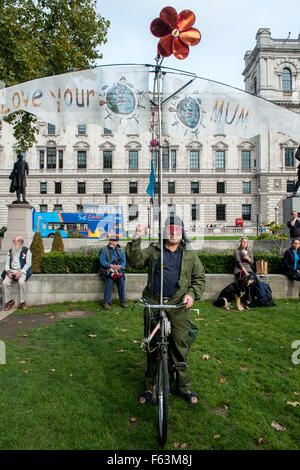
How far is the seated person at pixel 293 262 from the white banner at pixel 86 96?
6659mm

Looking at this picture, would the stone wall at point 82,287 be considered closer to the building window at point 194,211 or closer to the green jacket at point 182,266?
the green jacket at point 182,266

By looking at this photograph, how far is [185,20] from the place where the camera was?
120 inches

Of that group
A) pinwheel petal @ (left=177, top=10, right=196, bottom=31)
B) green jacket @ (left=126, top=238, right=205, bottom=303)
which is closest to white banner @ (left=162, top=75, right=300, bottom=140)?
pinwheel petal @ (left=177, top=10, right=196, bottom=31)

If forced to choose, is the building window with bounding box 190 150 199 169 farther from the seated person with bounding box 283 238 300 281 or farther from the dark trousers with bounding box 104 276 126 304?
the dark trousers with bounding box 104 276 126 304

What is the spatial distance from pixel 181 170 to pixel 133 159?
809cm

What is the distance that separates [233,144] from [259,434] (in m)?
51.7

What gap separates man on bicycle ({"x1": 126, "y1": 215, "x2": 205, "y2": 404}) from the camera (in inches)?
142

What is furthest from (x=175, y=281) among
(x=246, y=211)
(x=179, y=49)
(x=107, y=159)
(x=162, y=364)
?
(x=246, y=211)

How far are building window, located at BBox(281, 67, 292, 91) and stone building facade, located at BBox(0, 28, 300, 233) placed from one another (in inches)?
36.8

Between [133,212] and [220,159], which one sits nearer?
[133,212]

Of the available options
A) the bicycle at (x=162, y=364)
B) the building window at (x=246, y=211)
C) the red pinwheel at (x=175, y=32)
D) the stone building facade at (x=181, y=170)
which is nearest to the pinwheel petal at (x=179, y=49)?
the red pinwheel at (x=175, y=32)

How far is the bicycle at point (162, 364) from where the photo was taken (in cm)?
289

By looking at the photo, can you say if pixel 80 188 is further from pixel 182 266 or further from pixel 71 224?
pixel 182 266
